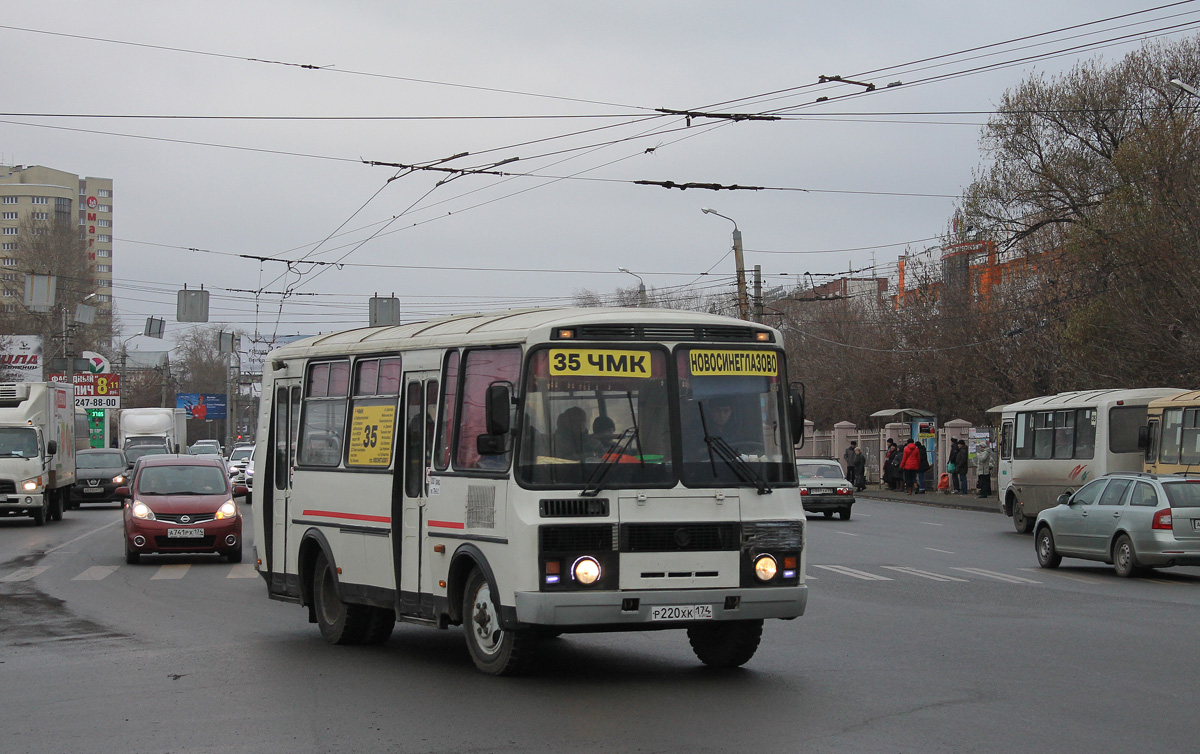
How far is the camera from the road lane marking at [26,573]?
1919cm

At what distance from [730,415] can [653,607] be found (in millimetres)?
1470

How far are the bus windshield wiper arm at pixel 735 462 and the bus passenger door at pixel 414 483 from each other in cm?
222

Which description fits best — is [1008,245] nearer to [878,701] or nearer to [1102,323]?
[1102,323]

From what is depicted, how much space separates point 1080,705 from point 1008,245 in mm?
39632

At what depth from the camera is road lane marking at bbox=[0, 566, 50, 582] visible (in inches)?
755

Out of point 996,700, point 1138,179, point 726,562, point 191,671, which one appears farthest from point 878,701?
point 1138,179

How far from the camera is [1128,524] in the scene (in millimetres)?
19703

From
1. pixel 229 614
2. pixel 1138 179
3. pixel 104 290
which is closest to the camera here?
pixel 229 614

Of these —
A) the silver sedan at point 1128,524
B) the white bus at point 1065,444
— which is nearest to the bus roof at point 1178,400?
the white bus at point 1065,444

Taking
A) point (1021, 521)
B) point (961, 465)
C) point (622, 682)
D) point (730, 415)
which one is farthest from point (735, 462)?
point (961, 465)

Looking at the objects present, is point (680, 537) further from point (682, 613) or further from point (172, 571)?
point (172, 571)

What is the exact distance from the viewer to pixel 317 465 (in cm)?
1262

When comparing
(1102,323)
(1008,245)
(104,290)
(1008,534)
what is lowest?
(1008,534)

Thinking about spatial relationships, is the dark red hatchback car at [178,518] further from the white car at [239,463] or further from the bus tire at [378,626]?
the white car at [239,463]
